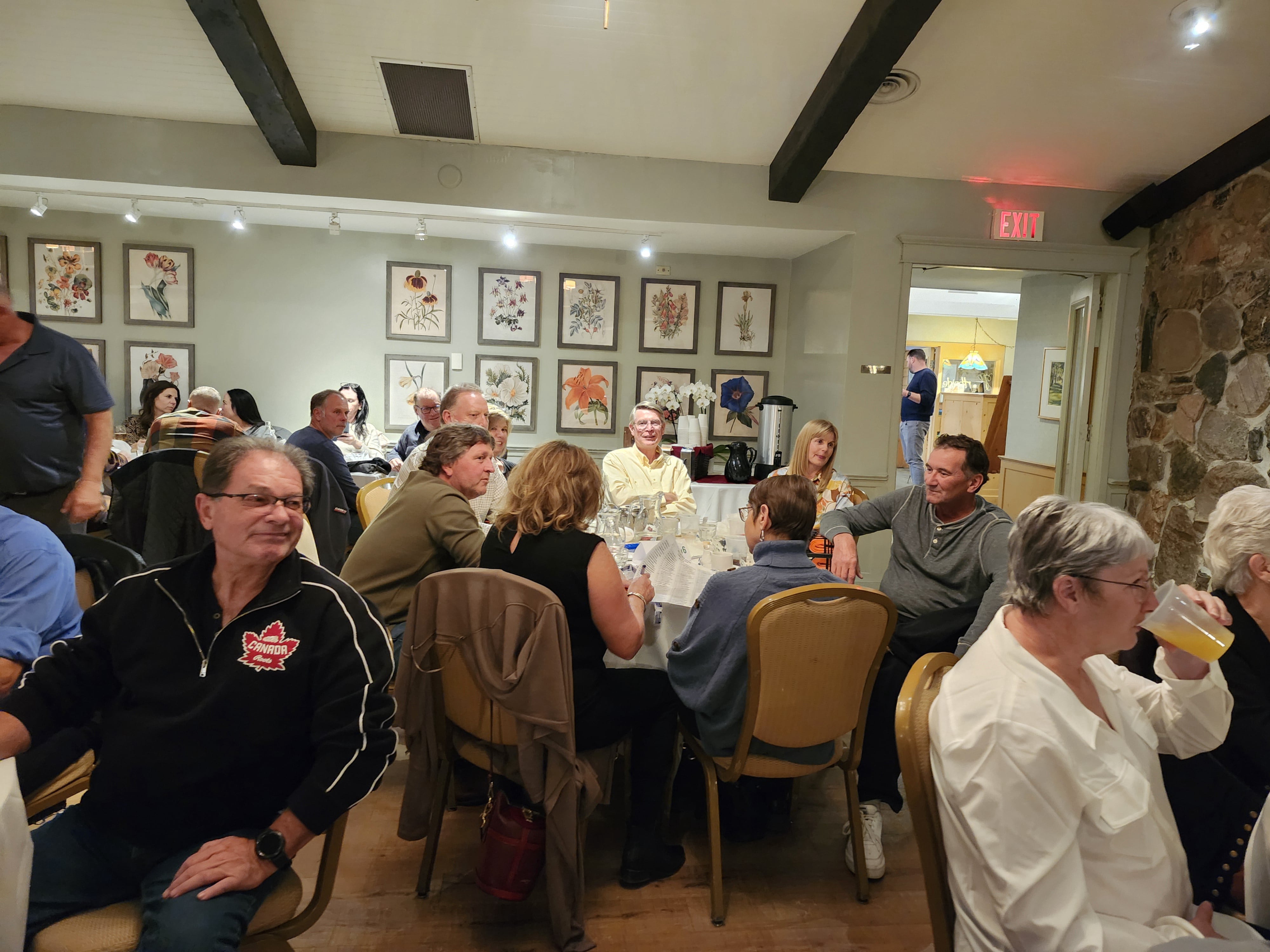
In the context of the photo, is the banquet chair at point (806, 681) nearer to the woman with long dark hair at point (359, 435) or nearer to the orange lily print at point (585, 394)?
the woman with long dark hair at point (359, 435)

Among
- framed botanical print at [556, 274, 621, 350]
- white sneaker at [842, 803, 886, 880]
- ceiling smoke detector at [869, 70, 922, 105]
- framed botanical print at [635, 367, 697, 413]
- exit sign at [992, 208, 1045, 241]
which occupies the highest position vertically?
ceiling smoke detector at [869, 70, 922, 105]

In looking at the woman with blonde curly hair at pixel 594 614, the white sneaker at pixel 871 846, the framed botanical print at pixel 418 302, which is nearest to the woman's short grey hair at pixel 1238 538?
the white sneaker at pixel 871 846

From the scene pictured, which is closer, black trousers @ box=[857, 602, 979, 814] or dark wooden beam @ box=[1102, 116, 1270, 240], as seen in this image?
black trousers @ box=[857, 602, 979, 814]

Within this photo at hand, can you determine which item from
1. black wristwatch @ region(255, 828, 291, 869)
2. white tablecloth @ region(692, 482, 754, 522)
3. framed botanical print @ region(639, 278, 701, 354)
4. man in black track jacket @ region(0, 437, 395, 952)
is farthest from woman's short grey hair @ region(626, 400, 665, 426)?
black wristwatch @ region(255, 828, 291, 869)

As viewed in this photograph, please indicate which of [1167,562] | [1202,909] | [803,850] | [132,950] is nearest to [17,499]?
[132,950]

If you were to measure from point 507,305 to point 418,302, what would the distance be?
69 centimetres

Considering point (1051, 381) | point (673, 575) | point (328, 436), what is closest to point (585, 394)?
Result: point (328, 436)

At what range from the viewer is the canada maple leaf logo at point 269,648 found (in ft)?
4.55

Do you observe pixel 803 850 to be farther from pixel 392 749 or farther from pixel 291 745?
pixel 291 745

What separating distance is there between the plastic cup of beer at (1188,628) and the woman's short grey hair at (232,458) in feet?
5.28

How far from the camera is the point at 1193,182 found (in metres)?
4.62

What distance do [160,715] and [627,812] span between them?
160 centimetres

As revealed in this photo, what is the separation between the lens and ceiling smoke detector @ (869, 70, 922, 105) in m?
3.93

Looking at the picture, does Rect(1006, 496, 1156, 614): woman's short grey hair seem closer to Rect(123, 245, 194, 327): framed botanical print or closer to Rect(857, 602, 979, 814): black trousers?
Rect(857, 602, 979, 814): black trousers
